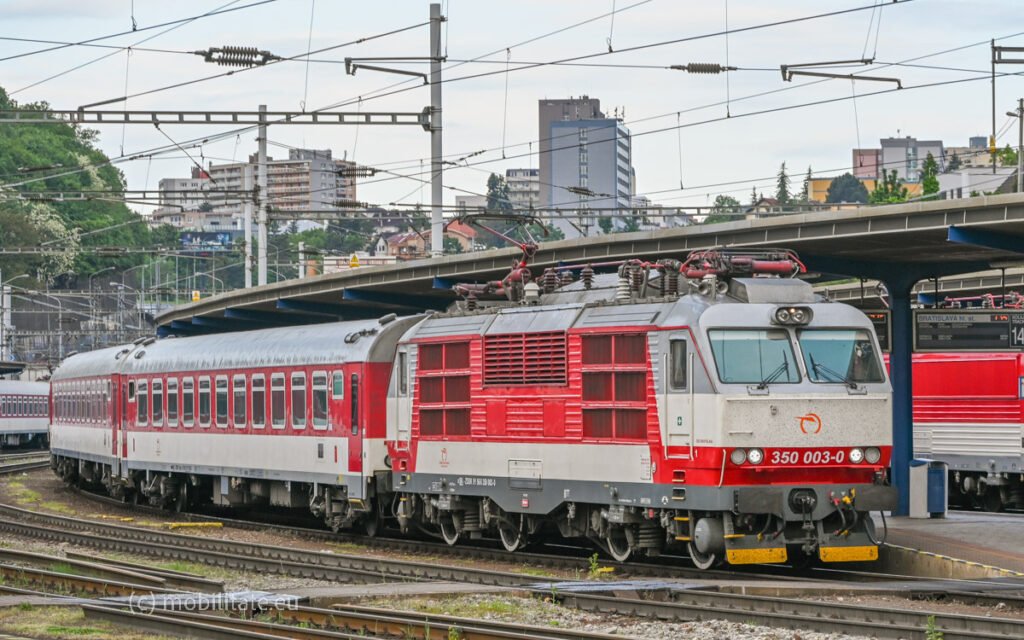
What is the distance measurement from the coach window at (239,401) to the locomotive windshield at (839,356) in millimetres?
13583

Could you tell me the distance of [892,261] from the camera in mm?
27875

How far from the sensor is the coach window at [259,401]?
29656 millimetres

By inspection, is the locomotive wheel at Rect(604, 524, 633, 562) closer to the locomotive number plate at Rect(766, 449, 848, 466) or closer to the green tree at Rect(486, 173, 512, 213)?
the locomotive number plate at Rect(766, 449, 848, 466)

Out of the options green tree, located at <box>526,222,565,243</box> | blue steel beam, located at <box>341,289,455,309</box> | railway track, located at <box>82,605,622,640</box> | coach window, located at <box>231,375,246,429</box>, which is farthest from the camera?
blue steel beam, located at <box>341,289,455,309</box>

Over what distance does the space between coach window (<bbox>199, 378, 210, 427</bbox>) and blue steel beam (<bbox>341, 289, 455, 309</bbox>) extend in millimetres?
10861

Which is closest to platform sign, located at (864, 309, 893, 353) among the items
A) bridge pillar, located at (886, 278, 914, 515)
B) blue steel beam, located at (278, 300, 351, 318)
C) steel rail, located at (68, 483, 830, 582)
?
bridge pillar, located at (886, 278, 914, 515)

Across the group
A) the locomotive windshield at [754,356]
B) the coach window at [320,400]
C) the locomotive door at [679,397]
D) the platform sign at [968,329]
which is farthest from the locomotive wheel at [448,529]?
the platform sign at [968,329]

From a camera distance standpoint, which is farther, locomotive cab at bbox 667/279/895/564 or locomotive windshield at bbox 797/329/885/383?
locomotive windshield at bbox 797/329/885/383

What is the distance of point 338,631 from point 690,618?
3471 millimetres

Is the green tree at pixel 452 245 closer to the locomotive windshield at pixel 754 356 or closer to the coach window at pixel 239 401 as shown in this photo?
the coach window at pixel 239 401

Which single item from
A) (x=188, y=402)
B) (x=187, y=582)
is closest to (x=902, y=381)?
(x=187, y=582)

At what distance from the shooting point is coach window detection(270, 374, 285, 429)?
29.0 metres

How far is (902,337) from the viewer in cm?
2686

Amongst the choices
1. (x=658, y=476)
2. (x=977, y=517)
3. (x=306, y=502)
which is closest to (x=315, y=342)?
(x=306, y=502)
